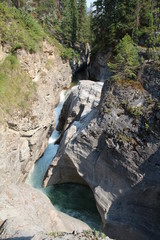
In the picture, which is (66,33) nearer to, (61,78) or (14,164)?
(61,78)

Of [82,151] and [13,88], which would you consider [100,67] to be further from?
[82,151]

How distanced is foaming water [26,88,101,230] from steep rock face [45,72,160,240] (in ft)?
8.94

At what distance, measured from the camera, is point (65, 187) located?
16859mm

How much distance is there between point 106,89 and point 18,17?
48.3 ft

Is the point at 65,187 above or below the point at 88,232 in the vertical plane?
below

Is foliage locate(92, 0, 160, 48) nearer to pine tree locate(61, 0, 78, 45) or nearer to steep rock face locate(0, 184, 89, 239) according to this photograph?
pine tree locate(61, 0, 78, 45)

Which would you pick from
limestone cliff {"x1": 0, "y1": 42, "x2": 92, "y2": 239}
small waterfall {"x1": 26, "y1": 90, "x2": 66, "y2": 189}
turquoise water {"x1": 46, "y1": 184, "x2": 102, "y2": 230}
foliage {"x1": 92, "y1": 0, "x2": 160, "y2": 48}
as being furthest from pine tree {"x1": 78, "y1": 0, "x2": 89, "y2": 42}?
turquoise water {"x1": 46, "y1": 184, "x2": 102, "y2": 230}

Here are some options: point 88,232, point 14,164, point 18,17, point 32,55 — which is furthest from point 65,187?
point 18,17

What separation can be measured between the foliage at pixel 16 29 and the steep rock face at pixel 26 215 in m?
13.8

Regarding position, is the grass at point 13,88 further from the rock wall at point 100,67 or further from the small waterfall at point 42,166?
the rock wall at point 100,67

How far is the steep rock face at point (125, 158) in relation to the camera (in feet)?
35.6

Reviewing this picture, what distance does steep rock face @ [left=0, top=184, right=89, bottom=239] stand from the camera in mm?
7441

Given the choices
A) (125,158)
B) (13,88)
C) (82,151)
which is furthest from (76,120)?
(125,158)

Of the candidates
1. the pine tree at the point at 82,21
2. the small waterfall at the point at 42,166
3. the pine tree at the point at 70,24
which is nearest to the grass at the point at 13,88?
the small waterfall at the point at 42,166
